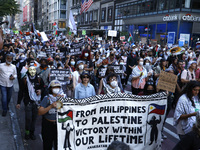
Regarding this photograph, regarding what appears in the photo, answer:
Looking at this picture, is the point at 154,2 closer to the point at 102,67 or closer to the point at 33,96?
the point at 102,67

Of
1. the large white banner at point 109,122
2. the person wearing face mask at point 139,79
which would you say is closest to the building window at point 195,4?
the person wearing face mask at point 139,79

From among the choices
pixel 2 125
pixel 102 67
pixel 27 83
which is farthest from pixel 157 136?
pixel 102 67

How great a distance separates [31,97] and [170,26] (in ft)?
108

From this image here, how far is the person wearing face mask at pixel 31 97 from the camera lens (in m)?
5.60

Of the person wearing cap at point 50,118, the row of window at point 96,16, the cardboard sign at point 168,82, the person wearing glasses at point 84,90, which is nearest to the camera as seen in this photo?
the person wearing cap at point 50,118

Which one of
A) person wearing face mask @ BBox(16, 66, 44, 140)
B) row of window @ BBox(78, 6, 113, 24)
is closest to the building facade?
row of window @ BBox(78, 6, 113, 24)

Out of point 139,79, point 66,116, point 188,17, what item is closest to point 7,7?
point 139,79

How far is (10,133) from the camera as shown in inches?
231

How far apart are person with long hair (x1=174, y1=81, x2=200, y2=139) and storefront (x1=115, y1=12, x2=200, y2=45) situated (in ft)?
91.3

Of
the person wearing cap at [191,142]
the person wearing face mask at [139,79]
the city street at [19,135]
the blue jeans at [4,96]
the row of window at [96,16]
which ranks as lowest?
the city street at [19,135]

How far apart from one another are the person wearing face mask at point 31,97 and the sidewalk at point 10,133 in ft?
1.00

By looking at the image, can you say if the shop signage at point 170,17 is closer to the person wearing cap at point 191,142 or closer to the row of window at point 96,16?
the row of window at point 96,16

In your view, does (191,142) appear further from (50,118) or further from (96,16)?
(96,16)

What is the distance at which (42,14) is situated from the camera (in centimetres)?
11350
